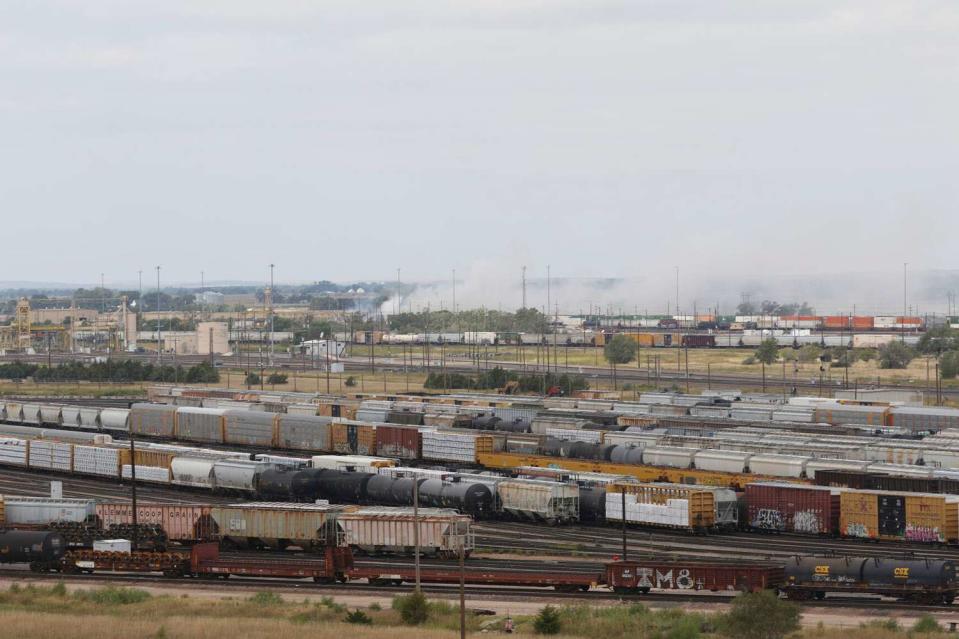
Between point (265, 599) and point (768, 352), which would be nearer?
point (265, 599)

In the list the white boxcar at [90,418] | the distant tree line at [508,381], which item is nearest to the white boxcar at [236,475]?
the white boxcar at [90,418]

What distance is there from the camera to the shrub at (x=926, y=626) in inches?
1501

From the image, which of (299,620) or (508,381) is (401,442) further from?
(508,381)

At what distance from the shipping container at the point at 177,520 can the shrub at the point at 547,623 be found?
21222mm

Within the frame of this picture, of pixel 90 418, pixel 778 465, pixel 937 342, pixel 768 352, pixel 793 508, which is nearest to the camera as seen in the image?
pixel 793 508

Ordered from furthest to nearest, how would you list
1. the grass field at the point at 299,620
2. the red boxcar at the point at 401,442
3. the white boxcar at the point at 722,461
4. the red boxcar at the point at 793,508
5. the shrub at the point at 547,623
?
the red boxcar at the point at 401,442 → the white boxcar at the point at 722,461 → the red boxcar at the point at 793,508 → the shrub at the point at 547,623 → the grass field at the point at 299,620

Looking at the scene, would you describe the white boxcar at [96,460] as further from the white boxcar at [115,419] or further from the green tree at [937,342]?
the green tree at [937,342]

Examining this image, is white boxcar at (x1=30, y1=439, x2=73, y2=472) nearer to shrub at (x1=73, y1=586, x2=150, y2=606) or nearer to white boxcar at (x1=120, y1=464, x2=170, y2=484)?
white boxcar at (x1=120, y1=464, x2=170, y2=484)

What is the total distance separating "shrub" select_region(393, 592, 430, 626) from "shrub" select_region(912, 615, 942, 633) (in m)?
13.8

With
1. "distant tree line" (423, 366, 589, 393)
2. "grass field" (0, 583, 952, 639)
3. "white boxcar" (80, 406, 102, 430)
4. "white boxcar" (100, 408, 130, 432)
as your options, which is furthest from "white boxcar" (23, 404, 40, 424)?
"grass field" (0, 583, 952, 639)

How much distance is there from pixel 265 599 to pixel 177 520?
13.6 meters

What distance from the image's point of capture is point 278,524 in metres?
56.2

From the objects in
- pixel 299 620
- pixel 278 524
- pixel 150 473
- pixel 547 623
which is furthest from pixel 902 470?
pixel 150 473

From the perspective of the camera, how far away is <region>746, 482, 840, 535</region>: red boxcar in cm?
5812
